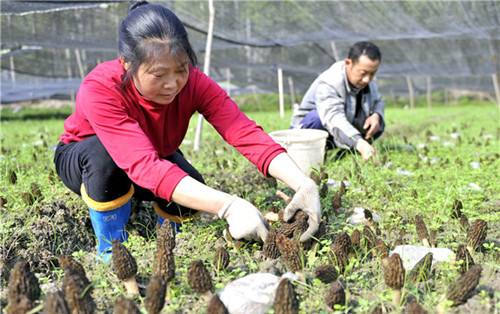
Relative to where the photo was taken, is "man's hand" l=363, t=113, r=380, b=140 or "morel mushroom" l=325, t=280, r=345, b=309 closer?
"morel mushroom" l=325, t=280, r=345, b=309

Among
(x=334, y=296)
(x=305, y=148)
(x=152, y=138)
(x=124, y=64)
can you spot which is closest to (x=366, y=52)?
(x=305, y=148)

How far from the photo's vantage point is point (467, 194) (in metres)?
3.38

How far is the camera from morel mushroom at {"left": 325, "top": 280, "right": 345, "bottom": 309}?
186cm

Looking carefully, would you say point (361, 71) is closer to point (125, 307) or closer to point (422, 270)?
point (422, 270)

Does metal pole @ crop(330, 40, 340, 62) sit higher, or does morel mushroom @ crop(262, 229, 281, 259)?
morel mushroom @ crop(262, 229, 281, 259)

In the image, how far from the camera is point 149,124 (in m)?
2.69

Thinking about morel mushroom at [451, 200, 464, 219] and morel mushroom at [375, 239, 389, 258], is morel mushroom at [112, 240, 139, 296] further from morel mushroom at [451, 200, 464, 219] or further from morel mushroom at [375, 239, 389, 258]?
morel mushroom at [451, 200, 464, 219]

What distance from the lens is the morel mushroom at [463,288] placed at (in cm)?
184

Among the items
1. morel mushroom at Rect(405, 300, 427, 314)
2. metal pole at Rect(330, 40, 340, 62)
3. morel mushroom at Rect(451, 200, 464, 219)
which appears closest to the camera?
morel mushroom at Rect(405, 300, 427, 314)

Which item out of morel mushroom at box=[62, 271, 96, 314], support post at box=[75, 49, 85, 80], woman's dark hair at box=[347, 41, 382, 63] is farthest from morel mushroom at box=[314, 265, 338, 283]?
support post at box=[75, 49, 85, 80]

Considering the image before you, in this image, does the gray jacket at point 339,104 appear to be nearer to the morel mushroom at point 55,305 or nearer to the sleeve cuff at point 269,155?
the sleeve cuff at point 269,155

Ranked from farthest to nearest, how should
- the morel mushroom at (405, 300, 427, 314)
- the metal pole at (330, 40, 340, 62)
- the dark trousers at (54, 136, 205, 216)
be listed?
the metal pole at (330, 40, 340, 62)
the dark trousers at (54, 136, 205, 216)
the morel mushroom at (405, 300, 427, 314)

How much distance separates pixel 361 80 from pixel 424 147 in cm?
124

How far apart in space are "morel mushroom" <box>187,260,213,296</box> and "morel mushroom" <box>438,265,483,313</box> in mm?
833
